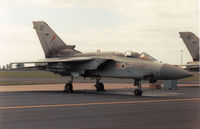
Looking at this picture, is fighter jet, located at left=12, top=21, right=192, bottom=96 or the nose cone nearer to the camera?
the nose cone

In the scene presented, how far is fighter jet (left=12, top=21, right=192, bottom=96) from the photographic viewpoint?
62.8 ft

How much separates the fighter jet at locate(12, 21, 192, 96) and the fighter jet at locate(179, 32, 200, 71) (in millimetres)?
14404

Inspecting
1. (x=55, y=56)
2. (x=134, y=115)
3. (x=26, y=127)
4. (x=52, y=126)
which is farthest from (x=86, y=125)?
(x=55, y=56)

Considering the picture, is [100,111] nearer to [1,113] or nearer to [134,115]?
[134,115]

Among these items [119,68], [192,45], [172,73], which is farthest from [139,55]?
[192,45]

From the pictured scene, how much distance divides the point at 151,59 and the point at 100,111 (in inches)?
348

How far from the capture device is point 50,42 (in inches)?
1037

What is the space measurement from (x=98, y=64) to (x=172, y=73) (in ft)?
17.4

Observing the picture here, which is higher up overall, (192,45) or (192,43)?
(192,43)

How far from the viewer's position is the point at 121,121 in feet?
32.0

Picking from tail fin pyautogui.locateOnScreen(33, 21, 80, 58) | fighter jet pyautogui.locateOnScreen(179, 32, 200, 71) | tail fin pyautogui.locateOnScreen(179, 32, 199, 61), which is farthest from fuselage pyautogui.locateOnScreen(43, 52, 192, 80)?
tail fin pyautogui.locateOnScreen(179, 32, 199, 61)

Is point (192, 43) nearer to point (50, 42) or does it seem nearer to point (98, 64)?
point (50, 42)

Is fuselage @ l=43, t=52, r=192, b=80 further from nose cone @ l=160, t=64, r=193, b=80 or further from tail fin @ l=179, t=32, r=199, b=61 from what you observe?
tail fin @ l=179, t=32, r=199, b=61

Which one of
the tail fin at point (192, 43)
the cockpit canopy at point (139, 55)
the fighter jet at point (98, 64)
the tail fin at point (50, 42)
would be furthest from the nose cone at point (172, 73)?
the tail fin at point (192, 43)
